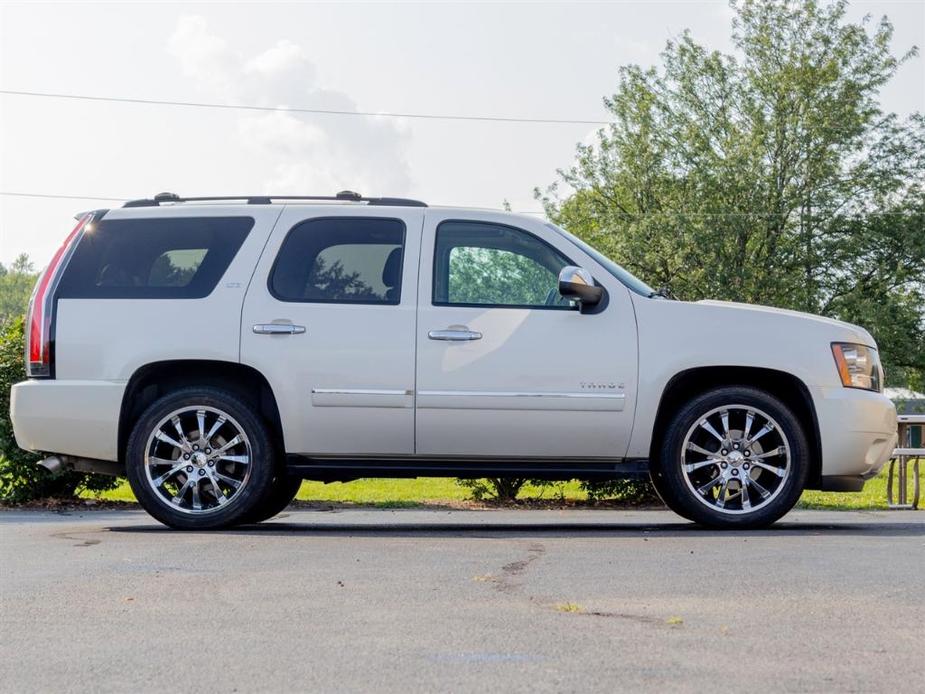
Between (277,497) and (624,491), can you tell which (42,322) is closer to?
(277,497)

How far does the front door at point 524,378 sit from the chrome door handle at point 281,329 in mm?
739

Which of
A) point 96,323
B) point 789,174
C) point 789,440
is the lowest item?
point 789,440

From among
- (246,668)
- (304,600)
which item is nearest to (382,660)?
(246,668)

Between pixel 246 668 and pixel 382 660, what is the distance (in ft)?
1.42

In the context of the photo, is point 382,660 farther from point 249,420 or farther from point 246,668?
point 249,420

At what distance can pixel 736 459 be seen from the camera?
859 cm

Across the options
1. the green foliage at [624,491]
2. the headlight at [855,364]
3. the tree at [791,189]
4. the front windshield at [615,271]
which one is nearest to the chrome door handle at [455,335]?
the front windshield at [615,271]

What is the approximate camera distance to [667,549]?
7516mm

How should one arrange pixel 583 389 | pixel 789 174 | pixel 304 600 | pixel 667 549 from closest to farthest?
pixel 304 600
pixel 667 549
pixel 583 389
pixel 789 174

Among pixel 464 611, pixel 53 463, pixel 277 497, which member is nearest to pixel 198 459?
pixel 53 463

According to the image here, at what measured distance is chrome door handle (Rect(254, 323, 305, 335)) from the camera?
8.60 meters

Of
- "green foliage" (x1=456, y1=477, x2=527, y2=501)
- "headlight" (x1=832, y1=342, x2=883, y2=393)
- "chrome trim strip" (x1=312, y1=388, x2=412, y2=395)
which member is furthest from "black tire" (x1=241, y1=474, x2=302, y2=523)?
"green foliage" (x1=456, y1=477, x2=527, y2=501)

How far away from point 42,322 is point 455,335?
8.41 ft

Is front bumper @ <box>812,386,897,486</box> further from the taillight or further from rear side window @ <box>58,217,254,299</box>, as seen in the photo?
the taillight
